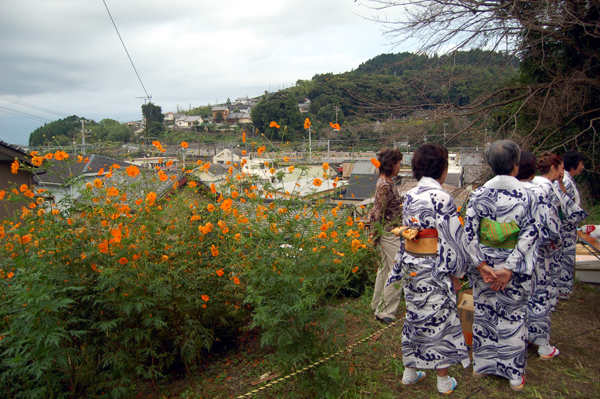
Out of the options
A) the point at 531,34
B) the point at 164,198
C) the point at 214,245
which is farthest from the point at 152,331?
the point at 531,34

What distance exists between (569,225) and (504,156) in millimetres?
1386

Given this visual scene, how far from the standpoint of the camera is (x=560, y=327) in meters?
3.00

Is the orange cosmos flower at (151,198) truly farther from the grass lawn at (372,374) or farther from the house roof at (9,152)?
the house roof at (9,152)

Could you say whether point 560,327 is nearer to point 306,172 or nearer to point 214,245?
point 306,172

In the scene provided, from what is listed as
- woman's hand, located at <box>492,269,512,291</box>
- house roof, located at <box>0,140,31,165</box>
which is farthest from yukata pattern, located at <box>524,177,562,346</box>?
house roof, located at <box>0,140,31,165</box>

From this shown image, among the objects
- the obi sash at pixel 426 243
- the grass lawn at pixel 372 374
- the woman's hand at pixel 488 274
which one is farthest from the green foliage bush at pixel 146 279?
the woman's hand at pixel 488 274

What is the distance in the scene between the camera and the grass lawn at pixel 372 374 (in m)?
2.04

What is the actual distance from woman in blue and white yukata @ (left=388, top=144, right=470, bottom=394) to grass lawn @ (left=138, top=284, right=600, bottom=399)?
0.25 metres

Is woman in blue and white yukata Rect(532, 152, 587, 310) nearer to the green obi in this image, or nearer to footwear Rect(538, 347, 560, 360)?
footwear Rect(538, 347, 560, 360)

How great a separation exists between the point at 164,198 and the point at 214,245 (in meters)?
0.52

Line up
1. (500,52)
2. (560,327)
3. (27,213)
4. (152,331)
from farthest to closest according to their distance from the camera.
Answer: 1. (500,52)
2. (560,327)
3. (152,331)
4. (27,213)

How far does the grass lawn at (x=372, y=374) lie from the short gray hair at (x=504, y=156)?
1096mm

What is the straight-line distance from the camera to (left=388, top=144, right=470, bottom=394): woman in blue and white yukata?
6.47 ft

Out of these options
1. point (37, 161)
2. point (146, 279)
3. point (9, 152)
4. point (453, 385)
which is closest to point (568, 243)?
point (453, 385)
